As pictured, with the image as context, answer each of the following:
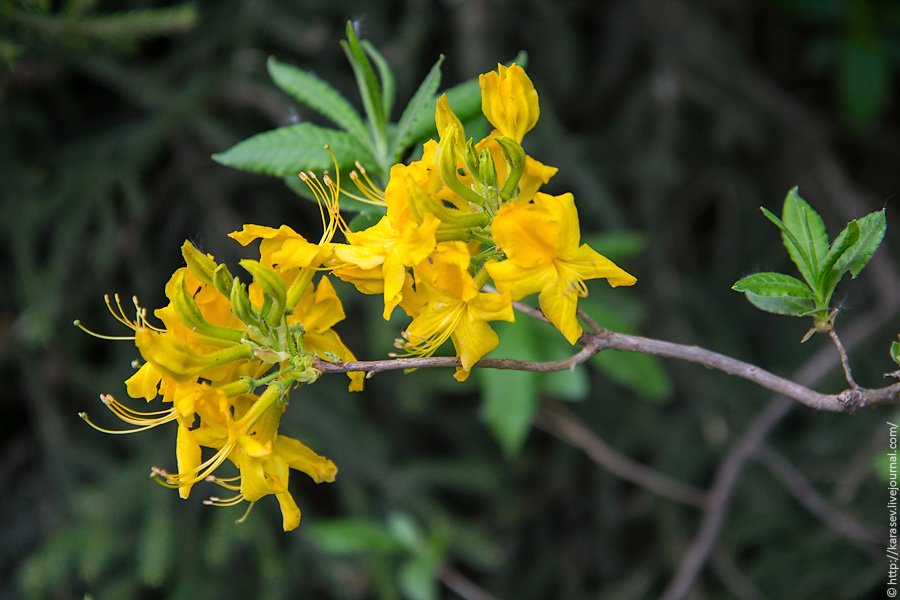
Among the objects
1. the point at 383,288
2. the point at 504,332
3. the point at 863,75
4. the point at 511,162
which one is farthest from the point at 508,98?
the point at 863,75

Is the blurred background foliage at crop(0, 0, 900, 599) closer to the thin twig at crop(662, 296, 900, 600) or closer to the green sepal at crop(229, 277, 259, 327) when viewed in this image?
Result: the thin twig at crop(662, 296, 900, 600)

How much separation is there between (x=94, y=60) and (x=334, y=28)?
76cm

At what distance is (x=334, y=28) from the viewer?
2.28 metres

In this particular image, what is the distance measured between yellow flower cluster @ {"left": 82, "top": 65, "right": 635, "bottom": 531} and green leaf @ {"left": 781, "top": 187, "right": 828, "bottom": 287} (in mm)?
315

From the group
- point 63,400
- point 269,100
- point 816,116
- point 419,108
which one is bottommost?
point 63,400

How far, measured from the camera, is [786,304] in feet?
3.30

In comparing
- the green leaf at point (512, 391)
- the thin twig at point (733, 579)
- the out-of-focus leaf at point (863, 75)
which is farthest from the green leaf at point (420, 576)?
the out-of-focus leaf at point (863, 75)

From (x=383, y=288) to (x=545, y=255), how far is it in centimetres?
23

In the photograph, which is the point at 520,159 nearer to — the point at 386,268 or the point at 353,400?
the point at 386,268

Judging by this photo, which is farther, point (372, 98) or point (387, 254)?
point (372, 98)

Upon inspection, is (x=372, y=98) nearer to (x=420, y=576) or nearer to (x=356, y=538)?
(x=356, y=538)

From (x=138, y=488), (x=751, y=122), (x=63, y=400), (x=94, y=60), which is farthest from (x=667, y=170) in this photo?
(x=63, y=400)

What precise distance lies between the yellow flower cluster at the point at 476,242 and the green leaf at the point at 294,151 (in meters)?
0.27

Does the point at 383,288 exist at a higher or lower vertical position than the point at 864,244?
lower
